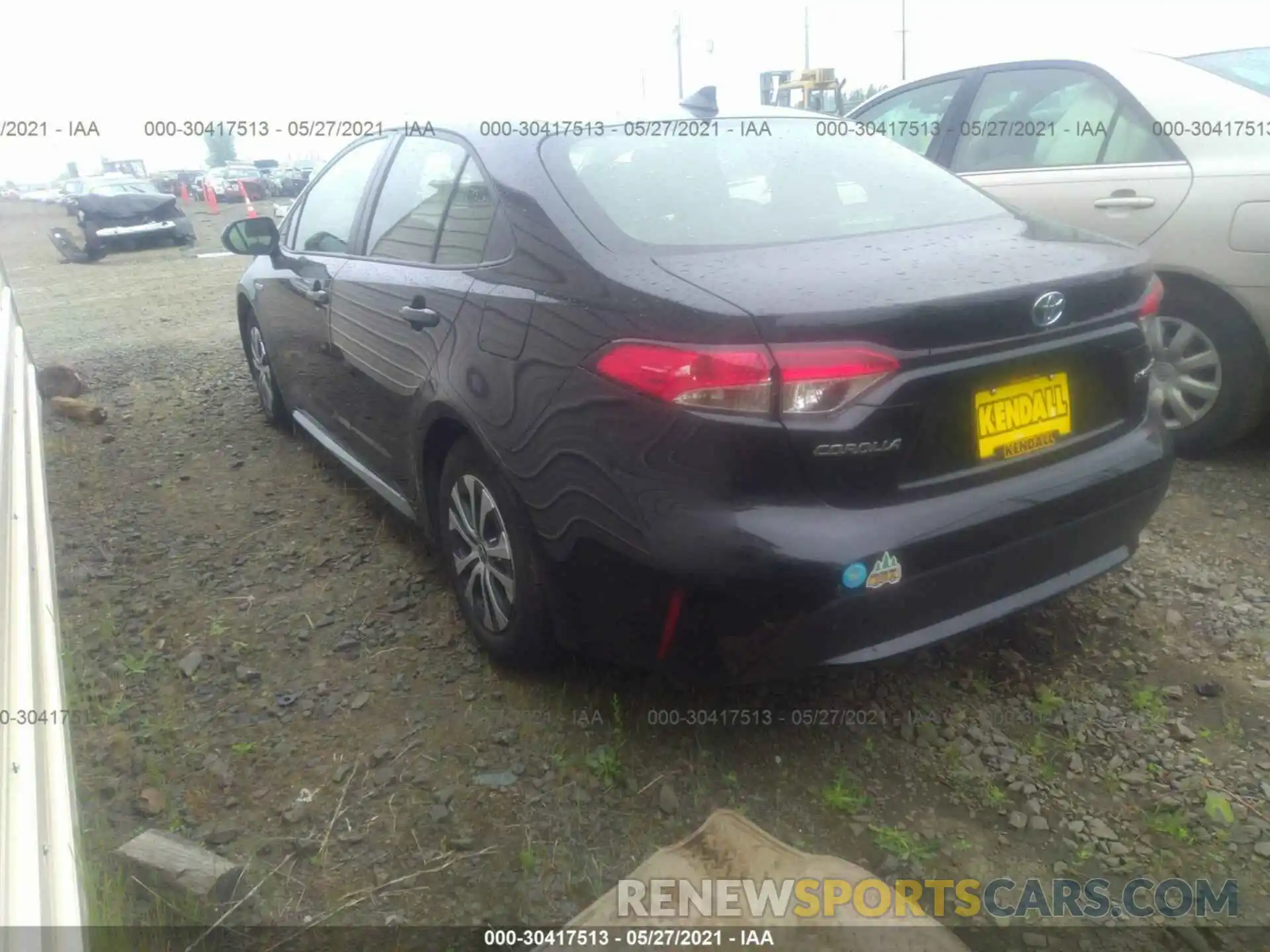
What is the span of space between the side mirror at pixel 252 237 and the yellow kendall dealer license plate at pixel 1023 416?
344cm

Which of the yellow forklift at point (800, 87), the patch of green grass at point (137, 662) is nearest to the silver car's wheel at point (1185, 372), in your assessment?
the patch of green grass at point (137, 662)

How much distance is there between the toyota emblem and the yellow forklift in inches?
507

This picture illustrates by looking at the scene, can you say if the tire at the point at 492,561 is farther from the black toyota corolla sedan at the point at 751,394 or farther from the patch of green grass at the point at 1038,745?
the patch of green grass at the point at 1038,745

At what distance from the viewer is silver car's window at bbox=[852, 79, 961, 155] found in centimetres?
481

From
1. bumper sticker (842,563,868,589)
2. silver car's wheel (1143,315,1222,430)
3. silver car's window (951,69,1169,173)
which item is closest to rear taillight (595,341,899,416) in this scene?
bumper sticker (842,563,868,589)

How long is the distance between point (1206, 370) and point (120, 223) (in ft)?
55.4

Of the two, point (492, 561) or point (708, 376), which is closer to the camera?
point (708, 376)

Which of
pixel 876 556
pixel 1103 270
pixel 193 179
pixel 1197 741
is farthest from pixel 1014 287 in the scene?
pixel 193 179

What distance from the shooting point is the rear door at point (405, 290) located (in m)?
2.76

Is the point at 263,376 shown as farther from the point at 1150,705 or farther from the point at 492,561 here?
the point at 1150,705

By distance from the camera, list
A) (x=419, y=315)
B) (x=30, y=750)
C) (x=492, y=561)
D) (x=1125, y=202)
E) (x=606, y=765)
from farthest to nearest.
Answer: (x=1125, y=202) < (x=419, y=315) < (x=492, y=561) < (x=606, y=765) < (x=30, y=750)

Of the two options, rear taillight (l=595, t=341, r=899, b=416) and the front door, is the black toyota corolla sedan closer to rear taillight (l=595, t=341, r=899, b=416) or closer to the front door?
rear taillight (l=595, t=341, r=899, b=416)

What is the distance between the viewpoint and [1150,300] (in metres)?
2.46

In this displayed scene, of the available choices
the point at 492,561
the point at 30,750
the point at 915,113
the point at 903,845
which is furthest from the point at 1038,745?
the point at 915,113
